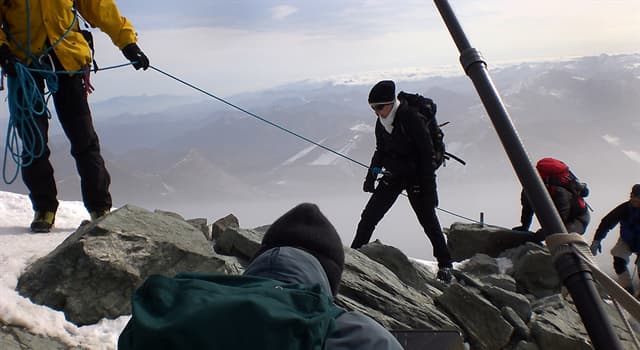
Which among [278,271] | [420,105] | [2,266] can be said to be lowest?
[2,266]

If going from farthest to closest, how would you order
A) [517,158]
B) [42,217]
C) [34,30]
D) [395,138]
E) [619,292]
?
[395,138] < [42,217] < [34,30] < [517,158] < [619,292]

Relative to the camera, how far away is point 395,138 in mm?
7086

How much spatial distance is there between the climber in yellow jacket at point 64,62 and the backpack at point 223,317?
4099 mm

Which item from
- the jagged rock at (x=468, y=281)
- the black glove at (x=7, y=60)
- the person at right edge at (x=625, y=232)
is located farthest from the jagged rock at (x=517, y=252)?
the black glove at (x=7, y=60)

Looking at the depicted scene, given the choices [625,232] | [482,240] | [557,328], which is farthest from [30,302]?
[625,232]

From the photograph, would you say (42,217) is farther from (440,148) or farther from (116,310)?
(440,148)

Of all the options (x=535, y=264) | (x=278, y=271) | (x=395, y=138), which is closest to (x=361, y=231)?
(x=395, y=138)

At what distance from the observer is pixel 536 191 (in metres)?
1.71

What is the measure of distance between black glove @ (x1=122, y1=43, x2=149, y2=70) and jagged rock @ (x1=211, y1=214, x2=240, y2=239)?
2438 millimetres

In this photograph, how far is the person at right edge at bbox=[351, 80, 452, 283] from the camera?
6914 mm

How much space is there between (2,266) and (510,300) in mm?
5775

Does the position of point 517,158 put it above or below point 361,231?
above

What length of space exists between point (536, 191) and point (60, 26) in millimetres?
4566

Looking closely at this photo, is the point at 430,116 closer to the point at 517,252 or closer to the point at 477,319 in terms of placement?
the point at 477,319
